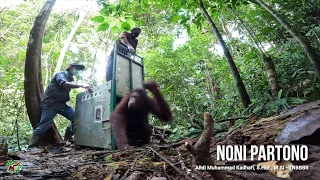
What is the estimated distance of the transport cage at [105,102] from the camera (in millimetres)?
3531

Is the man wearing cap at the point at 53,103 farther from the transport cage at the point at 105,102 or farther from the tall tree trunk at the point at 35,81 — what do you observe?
the transport cage at the point at 105,102

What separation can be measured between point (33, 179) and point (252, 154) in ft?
4.83

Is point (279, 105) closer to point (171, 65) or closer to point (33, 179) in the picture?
point (33, 179)

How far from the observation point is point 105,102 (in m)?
3.61

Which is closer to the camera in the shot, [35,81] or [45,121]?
[45,121]

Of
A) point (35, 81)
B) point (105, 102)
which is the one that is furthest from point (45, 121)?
point (105, 102)

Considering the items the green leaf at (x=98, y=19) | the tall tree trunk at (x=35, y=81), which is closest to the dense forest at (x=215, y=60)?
the green leaf at (x=98, y=19)

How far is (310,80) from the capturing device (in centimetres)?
355

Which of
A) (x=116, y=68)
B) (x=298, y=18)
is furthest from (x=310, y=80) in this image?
(x=116, y=68)

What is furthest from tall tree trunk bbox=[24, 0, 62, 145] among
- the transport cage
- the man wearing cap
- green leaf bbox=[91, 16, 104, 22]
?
green leaf bbox=[91, 16, 104, 22]

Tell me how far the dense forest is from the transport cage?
0.58 metres

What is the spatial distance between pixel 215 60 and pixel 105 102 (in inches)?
145

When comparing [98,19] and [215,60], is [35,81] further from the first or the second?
[215,60]

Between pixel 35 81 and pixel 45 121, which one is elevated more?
pixel 35 81
